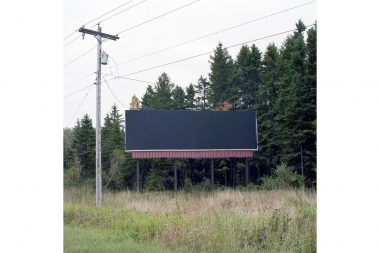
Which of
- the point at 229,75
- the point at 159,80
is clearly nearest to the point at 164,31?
the point at 159,80

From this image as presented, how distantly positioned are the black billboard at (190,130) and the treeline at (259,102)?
A: 0.49 feet

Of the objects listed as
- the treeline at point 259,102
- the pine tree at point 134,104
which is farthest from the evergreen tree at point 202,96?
the pine tree at point 134,104

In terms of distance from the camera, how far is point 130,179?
7184 mm

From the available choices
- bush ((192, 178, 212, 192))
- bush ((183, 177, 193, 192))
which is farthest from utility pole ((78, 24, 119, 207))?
bush ((192, 178, 212, 192))

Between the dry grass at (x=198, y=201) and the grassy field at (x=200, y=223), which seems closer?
the grassy field at (x=200, y=223)

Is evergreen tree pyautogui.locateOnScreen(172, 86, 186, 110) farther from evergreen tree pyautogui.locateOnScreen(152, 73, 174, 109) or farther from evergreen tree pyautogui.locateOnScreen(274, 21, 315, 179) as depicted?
evergreen tree pyautogui.locateOnScreen(274, 21, 315, 179)

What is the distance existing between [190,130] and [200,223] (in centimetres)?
139

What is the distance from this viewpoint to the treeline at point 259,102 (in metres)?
3.94

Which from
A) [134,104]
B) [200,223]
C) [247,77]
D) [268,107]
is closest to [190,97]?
[134,104]

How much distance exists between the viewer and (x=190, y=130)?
5.52 metres

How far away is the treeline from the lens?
3.94 meters

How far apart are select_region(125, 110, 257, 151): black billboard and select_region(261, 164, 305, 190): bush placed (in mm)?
391

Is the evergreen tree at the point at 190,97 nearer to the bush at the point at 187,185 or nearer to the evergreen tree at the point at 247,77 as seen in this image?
the evergreen tree at the point at 247,77
